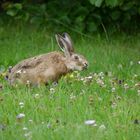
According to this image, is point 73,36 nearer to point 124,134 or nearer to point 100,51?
point 100,51

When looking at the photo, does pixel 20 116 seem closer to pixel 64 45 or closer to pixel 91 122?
pixel 91 122

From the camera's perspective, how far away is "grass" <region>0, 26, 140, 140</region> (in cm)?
464

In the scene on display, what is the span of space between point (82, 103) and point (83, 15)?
4.00 meters

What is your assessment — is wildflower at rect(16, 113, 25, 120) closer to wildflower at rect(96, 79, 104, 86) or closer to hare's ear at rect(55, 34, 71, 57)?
wildflower at rect(96, 79, 104, 86)

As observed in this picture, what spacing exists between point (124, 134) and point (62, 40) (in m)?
2.51

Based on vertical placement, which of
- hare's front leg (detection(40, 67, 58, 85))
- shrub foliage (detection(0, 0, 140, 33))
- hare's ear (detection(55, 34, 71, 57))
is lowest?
shrub foliage (detection(0, 0, 140, 33))

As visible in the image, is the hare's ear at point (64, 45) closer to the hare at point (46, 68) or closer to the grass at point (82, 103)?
the hare at point (46, 68)

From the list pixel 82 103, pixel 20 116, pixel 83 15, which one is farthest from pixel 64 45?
pixel 83 15

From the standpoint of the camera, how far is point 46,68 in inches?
253

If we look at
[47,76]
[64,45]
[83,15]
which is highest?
[64,45]

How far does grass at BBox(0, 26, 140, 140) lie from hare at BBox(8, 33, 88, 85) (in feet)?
0.41

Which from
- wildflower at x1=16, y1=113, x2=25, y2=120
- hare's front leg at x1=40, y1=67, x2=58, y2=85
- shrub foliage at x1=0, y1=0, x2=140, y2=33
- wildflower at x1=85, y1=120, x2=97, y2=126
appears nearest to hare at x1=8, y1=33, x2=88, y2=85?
hare's front leg at x1=40, y1=67, x2=58, y2=85

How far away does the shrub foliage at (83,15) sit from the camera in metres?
9.33

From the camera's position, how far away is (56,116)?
518 centimetres
